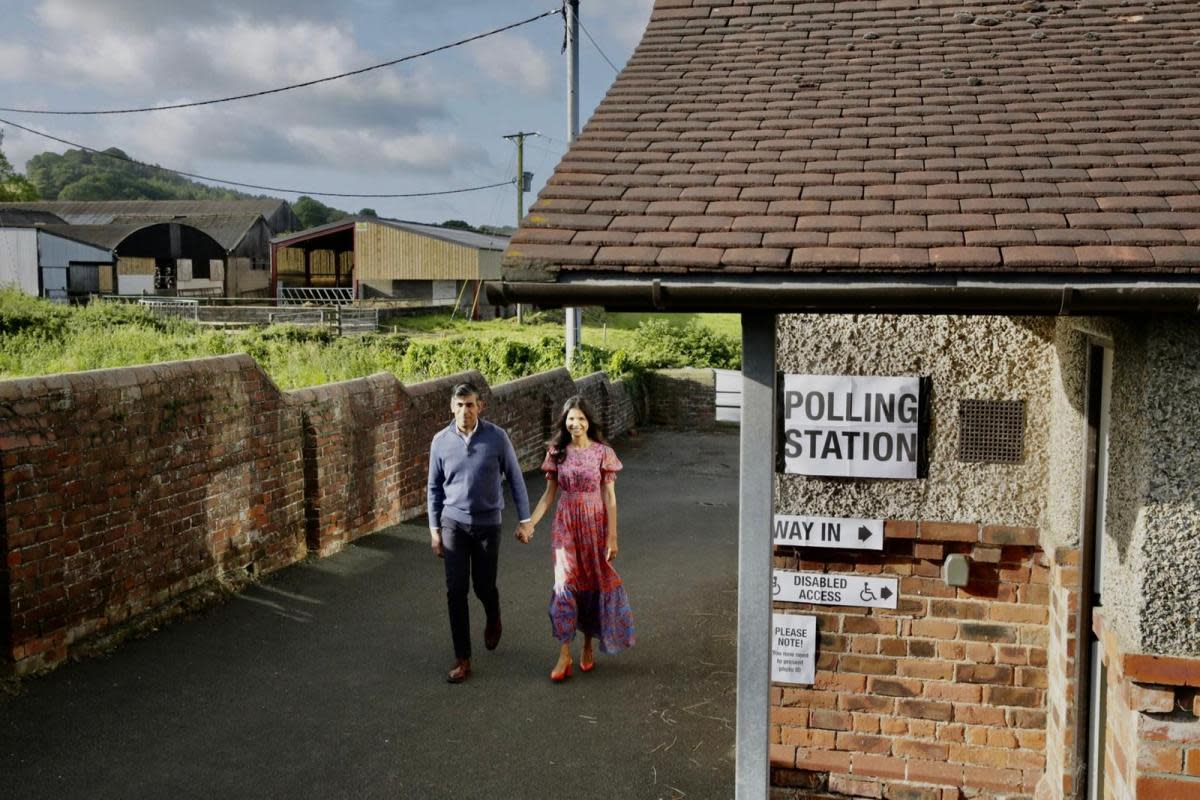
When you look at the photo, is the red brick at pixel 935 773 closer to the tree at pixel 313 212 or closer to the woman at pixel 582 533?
the woman at pixel 582 533

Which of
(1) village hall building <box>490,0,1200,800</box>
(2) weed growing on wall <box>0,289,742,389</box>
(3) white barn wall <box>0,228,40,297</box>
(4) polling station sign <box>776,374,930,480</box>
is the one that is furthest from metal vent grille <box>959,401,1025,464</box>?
(3) white barn wall <box>0,228,40,297</box>

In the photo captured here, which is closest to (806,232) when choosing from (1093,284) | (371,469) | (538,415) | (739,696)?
(1093,284)

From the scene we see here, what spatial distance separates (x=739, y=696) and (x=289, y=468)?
21.2 ft

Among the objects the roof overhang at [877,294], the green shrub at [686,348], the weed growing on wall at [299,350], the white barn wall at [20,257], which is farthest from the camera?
the white barn wall at [20,257]

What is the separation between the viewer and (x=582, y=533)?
701 centimetres

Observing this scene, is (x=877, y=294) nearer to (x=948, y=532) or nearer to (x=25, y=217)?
(x=948, y=532)

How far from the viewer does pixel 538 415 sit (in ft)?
54.7

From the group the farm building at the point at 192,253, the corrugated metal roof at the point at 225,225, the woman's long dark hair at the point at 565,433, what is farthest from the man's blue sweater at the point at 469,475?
the corrugated metal roof at the point at 225,225

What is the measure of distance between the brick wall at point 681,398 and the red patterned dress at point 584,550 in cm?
1613

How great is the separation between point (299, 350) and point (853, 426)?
14200mm

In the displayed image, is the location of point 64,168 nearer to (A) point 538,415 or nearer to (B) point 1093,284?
(A) point 538,415

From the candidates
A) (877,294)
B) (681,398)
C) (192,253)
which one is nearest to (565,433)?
(877,294)

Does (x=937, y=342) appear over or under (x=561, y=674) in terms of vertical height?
over

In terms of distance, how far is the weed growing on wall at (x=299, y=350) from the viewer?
1422 centimetres
